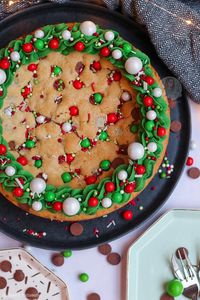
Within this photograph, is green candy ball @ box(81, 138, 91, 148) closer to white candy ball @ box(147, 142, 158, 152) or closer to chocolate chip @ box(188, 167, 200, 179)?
white candy ball @ box(147, 142, 158, 152)

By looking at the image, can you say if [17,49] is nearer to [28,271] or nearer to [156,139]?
[156,139]

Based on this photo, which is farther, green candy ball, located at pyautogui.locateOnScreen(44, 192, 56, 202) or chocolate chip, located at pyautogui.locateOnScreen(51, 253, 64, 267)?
chocolate chip, located at pyautogui.locateOnScreen(51, 253, 64, 267)

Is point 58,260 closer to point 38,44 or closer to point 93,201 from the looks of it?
point 93,201

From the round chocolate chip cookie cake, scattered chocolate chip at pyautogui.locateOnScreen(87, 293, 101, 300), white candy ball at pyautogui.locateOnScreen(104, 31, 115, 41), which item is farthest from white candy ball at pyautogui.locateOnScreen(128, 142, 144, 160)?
scattered chocolate chip at pyautogui.locateOnScreen(87, 293, 101, 300)

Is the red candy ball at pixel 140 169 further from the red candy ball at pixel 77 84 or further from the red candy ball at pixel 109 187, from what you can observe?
the red candy ball at pixel 77 84

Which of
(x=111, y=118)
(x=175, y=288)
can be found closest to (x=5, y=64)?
(x=111, y=118)

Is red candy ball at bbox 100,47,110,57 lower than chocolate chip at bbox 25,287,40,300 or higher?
higher

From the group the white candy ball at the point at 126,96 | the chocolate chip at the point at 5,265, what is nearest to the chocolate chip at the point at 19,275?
the chocolate chip at the point at 5,265

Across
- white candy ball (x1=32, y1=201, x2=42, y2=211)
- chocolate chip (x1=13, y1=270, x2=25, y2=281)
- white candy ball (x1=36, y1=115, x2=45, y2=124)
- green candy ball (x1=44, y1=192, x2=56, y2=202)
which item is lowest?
chocolate chip (x1=13, y1=270, x2=25, y2=281)
